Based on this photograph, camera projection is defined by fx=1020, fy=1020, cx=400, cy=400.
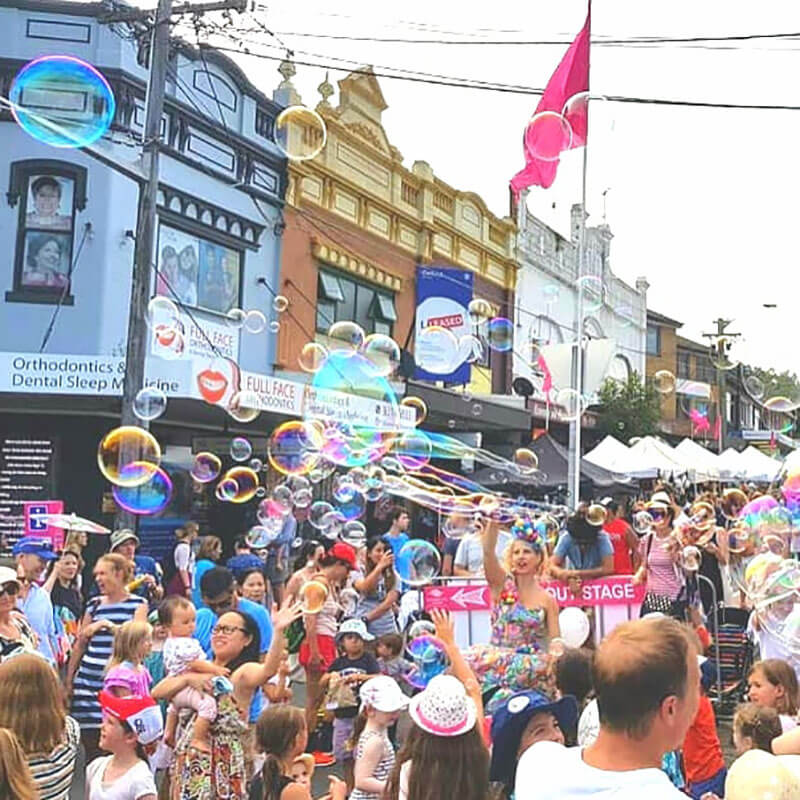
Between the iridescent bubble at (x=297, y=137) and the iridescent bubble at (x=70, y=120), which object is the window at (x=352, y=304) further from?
the iridescent bubble at (x=70, y=120)

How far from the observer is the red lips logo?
13.8 m

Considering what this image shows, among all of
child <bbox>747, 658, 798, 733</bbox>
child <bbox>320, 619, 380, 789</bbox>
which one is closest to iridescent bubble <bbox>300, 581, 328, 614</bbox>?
child <bbox>320, 619, 380, 789</bbox>

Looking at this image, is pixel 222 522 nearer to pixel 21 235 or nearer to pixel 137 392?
pixel 21 235

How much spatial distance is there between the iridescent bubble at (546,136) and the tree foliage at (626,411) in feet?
62.7

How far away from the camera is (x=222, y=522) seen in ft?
58.4

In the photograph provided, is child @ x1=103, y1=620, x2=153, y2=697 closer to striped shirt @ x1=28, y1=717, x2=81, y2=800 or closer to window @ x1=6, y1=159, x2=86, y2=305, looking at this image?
striped shirt @ x1=28, y1=717, x2=81, y2=800

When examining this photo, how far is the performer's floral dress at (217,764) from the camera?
14.5 ft

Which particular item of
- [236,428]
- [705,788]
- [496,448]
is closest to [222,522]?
[236,428]

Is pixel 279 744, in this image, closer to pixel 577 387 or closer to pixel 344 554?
pixel 344 554

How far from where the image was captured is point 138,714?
446 cm

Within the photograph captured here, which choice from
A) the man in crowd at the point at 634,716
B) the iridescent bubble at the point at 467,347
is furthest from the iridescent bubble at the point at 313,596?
the iridescent bubble at the point at 467,347

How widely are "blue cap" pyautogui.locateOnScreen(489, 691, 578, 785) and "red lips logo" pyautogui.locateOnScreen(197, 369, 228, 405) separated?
10836 mm

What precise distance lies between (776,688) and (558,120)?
10.4 m

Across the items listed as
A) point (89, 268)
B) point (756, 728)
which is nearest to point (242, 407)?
point (89, 268)
